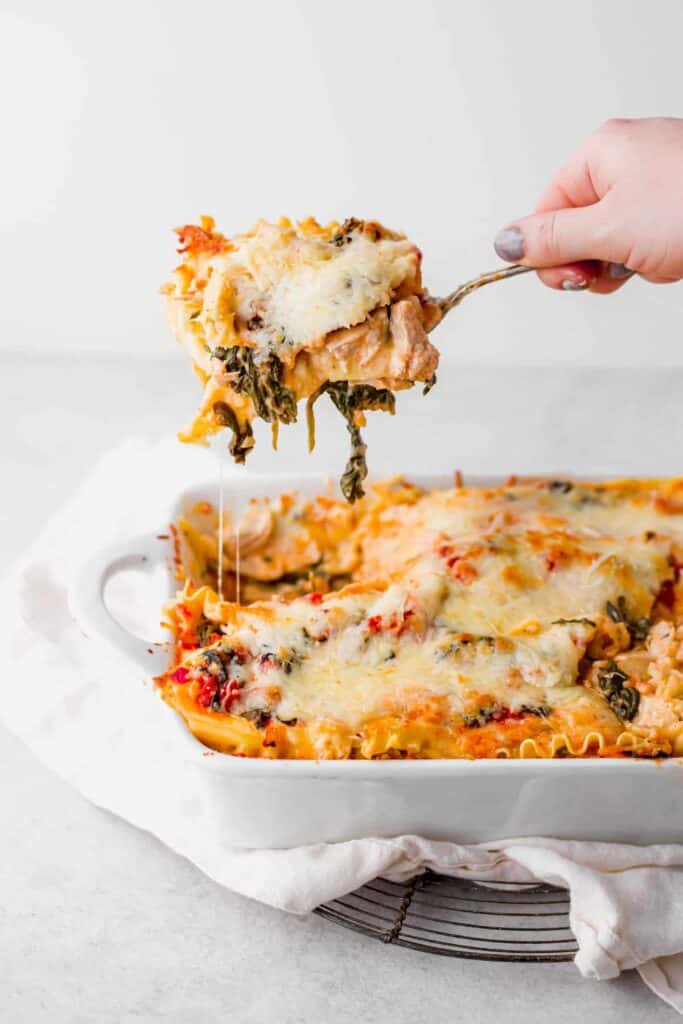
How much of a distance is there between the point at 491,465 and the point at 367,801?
2752 mm

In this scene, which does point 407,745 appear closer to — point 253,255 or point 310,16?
point 253,255

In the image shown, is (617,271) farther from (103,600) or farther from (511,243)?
(103,600)

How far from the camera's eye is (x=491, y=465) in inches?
217

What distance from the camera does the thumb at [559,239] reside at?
3.16m

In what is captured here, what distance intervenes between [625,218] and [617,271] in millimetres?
299

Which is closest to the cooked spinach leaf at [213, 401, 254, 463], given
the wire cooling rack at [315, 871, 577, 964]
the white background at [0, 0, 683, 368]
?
the wire cooling rack at [315, 871, 577, 964]

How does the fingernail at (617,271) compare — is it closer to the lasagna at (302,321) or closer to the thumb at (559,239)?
the thumb at (559,239)

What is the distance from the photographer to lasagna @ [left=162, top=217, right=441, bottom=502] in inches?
125

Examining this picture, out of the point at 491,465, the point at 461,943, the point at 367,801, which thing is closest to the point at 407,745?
the point at 367,801

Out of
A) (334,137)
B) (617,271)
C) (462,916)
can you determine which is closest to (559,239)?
(617,271)

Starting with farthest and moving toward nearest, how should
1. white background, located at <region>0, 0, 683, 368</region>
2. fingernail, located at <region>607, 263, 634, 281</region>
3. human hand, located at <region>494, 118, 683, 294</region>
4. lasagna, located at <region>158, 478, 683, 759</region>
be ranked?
white background, located at <region>0, 0, 683, 368</region> < fingernail, located at <region>607, 263, 634, 281</region> < human hand, located at <region>494, 118, 683, 294</region> < lasagna, located at <region>158, 478, 683, 759</region>

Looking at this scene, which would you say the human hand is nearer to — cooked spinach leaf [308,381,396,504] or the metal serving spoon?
the metal serving spoon

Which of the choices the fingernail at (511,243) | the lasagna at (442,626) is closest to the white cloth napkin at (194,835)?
the lasagna at (442,626)

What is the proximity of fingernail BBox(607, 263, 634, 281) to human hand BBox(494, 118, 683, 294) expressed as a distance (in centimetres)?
3
